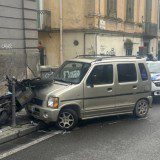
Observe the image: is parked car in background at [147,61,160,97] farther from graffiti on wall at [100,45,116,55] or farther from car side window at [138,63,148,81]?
graffiti on wall at [100,45,116,55]

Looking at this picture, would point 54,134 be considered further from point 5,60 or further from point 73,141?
point 5,60

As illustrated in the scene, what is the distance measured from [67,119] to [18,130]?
47.6 inches

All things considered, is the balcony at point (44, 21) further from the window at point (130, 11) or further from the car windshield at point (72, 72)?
the car windshield at point (72, 72)

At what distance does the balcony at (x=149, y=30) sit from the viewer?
27.5 m

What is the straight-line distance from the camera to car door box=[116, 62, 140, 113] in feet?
29.8

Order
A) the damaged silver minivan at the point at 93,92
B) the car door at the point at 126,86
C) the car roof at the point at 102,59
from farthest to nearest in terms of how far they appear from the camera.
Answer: the car door at the point at 126,86, the car roof at the point at 102,59, the damaged silver minivan at the point at 93,92

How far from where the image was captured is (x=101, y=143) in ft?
23.8

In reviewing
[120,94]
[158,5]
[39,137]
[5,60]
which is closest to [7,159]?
[39,137]

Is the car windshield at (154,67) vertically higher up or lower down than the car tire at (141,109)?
higher up

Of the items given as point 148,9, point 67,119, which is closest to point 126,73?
point 67,119

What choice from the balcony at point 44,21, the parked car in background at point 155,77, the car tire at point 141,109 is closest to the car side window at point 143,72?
the car tire at point 141,109

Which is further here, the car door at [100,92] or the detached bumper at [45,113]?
the car door at [100,92]

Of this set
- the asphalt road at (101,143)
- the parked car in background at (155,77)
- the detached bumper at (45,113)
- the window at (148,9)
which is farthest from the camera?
the window at (148,9)

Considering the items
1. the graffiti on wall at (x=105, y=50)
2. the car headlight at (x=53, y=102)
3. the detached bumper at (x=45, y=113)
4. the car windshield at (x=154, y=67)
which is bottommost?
the detached bumper at (x=45, y=113)
